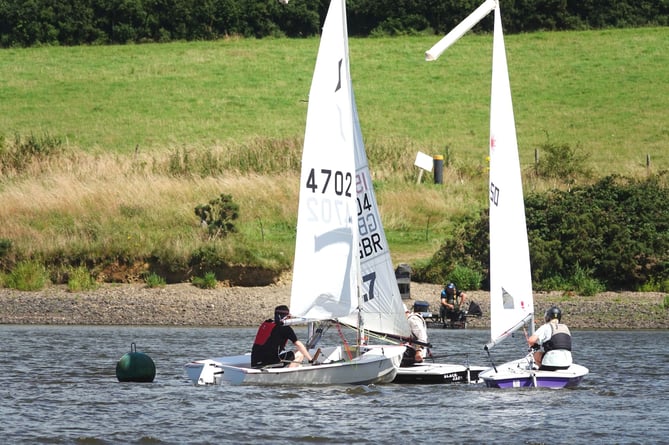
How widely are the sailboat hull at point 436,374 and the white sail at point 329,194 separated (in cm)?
156

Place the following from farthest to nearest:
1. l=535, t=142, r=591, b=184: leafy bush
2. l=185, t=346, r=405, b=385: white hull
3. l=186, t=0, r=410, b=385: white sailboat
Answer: l=535, t=142, r=591, b=184: leafy bush
l=186, t=0, r=410, b=385: white sailboat
l=185, t=346, r=405, b=385: white hull

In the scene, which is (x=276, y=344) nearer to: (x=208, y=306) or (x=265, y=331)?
(x=265, y=331)

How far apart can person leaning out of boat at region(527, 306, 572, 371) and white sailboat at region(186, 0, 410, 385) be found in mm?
2561

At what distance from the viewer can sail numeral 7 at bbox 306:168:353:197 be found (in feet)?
74.3

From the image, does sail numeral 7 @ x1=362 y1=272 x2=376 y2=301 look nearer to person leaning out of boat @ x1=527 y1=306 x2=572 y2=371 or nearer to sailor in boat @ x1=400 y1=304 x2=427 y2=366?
sailor in boat @ x1=400 y1=304 x2=427 y2=366

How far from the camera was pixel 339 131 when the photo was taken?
2258cm

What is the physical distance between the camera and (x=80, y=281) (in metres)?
35.9

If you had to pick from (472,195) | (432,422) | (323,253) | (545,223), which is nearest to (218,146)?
(472,195)

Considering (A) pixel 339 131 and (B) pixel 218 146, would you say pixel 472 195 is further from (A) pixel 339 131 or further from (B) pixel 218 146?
(A) pixel 339 131

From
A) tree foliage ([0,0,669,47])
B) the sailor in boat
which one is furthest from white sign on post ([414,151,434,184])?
tree foliage ([0,0,669,47])

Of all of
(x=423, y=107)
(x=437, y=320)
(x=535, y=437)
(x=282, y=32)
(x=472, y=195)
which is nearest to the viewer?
(x=535, y=437)

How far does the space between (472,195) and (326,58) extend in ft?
75.5

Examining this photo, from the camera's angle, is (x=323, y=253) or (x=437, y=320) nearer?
(x=323, y=253)

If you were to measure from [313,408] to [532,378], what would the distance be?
138 inches
